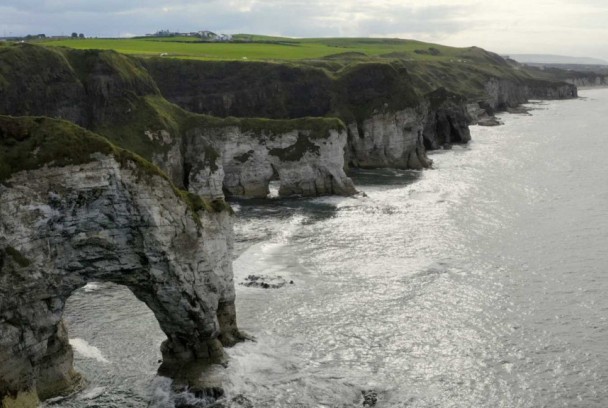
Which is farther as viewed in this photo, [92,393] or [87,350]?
[87,350]

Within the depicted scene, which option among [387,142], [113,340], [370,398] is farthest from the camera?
[387,142]

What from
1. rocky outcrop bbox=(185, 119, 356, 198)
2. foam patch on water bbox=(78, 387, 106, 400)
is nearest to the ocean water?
foam patch on water bbox=(78, 387, 106, 400)

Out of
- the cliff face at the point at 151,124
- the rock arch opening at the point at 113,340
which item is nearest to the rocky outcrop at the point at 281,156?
the cliff face at the point at 151,124

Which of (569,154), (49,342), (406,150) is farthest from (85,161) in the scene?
(569,154)

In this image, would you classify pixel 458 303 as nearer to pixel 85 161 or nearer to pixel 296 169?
pixel 85 161

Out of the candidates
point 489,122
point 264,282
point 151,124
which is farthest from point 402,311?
point 489,122

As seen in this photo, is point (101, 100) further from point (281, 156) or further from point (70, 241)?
point (70, 241)

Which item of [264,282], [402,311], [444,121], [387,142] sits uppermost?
[444,121]
